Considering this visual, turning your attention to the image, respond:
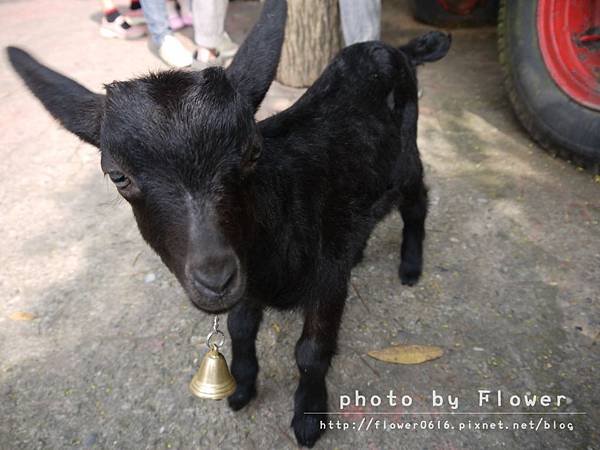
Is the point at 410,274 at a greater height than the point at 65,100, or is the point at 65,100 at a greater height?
the point at 65,100

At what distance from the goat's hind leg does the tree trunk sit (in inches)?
90.3

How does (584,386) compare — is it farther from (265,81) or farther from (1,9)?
(1,9)

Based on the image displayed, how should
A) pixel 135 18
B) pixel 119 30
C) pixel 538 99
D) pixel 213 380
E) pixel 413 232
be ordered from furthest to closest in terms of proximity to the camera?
pixel 135 18, pixel 119 30, pixel 538 99, pixel 413 232, pixel 213 380

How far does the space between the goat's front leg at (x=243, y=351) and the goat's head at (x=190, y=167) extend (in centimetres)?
65

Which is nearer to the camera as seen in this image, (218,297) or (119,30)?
(218,297)

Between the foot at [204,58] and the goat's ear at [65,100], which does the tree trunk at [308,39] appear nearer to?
the foot at [204,58]

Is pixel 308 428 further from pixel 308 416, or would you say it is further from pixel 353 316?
A: pixel 353 316

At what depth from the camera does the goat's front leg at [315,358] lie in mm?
2439

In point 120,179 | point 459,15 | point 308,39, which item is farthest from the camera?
point 459,15

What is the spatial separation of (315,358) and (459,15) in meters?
5.52

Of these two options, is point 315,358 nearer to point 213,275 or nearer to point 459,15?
point 213,275

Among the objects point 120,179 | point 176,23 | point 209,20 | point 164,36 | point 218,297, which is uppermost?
point 120,179

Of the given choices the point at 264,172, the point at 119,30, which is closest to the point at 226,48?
the point at 119,30

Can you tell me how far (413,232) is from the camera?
133 inches
